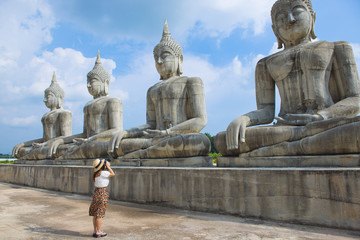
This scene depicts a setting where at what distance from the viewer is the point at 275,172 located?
14.2ft

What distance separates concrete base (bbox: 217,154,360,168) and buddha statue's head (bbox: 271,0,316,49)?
8.80ft

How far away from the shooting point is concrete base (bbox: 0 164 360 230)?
12.4 ft

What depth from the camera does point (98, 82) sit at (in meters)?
10.3

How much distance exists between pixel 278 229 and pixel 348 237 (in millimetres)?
769

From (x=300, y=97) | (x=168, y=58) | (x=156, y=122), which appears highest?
(x=168, y=58)

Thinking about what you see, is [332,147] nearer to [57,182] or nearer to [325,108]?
[325,108]

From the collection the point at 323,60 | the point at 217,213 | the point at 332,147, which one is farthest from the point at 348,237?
the point at 323,60

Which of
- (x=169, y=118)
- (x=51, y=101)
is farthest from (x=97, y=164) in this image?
(x=51, y=101)

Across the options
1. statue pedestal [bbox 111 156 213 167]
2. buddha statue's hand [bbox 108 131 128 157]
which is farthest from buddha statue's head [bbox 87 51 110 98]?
statue pedestal [bbox 111 156 213 167]

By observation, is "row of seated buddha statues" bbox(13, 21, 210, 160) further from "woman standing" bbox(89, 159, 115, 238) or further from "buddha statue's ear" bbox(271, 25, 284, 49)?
"woman standing" bbox(89, 159, 115, 238)

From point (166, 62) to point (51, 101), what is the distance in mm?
6814

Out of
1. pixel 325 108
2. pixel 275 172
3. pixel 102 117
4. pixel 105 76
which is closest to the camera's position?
pixel 275 172

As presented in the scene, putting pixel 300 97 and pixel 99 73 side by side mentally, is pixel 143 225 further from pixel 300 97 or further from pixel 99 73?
pixel 99 73

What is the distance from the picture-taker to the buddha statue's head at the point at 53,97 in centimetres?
1265
